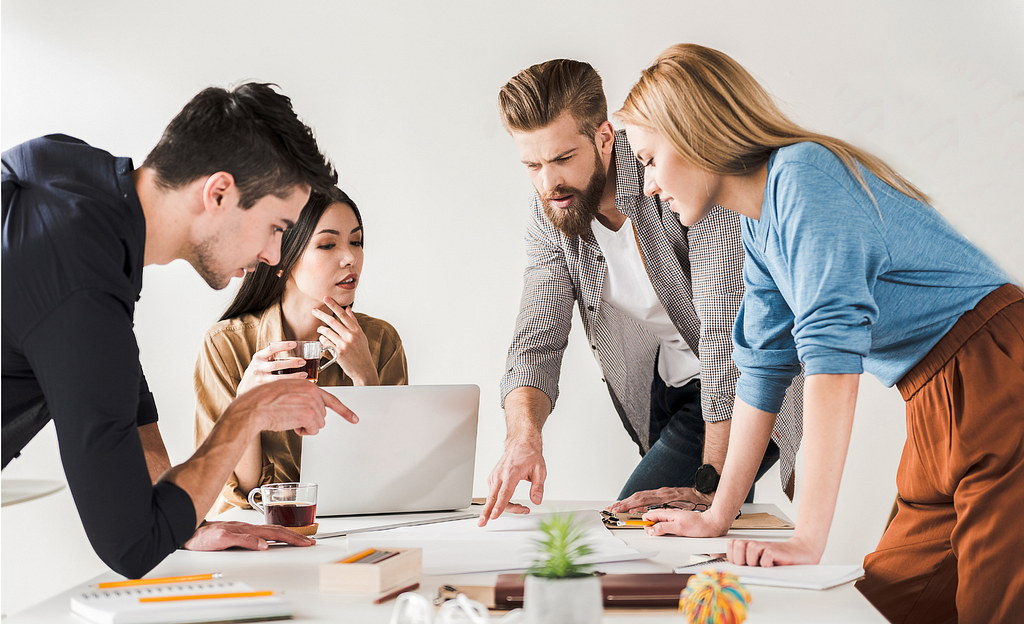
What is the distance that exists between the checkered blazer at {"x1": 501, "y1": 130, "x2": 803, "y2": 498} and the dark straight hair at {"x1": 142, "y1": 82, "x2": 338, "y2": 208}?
31.8 inches

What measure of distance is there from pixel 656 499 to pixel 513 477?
0.31 meters

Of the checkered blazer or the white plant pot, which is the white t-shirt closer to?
the checkered blazer

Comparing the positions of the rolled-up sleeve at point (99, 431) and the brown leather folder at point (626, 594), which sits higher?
the rolled-up sleeve at point (99, 431)

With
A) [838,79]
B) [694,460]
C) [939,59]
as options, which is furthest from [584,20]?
[694,460]

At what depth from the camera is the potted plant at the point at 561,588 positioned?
0.70m

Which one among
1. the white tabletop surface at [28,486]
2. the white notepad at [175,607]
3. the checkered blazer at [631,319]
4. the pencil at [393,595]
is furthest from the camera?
the white tabletop surface at [28,486]

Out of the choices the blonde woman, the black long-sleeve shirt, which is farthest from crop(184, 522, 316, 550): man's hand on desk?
the blonde woman

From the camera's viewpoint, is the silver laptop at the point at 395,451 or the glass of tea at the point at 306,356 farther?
the glass of tea at the point at 306,356

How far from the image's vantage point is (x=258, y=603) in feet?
2.97

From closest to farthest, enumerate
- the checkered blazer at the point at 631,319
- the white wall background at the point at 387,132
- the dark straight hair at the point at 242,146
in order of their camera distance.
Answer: the dark straight hair at the point at 242,146, the checkered blazer at the point at 631,319, the white wall background at the point at 387,132

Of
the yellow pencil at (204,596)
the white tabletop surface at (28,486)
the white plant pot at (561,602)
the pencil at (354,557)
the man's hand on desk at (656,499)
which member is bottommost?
the white tabletop surface at (28,486)

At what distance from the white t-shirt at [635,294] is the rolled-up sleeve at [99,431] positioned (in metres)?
1.37

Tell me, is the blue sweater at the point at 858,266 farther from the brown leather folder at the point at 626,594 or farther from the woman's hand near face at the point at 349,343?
A: the woman's hand near face at the point at 349,343

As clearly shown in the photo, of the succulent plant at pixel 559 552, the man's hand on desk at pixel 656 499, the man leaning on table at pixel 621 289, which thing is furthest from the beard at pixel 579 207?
the succulent plant at pixel 559 552
